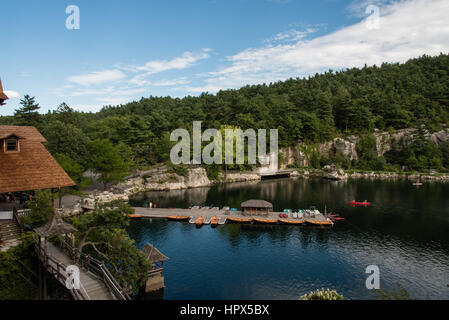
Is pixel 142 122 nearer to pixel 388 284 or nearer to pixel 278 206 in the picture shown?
pixel 278 206

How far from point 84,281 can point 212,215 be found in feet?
84.5

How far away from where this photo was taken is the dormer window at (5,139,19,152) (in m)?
17.5

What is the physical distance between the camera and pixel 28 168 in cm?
1692

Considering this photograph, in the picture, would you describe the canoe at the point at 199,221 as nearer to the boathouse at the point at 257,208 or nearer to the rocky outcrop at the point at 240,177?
the boathouse at the point at 257,208

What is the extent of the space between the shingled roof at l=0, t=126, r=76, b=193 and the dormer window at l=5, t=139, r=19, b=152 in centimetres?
29

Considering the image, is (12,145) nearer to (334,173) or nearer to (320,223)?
(320,223)

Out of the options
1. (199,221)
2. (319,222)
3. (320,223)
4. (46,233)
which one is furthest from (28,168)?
(320,223)

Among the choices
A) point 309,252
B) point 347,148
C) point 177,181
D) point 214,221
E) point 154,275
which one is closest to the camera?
point 154,275

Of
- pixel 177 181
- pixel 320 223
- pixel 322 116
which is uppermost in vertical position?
pixel 322 116

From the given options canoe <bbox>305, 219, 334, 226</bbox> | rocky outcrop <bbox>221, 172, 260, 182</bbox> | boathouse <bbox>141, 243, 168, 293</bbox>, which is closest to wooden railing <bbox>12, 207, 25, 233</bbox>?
boathouse <bbox>141, 243, 168, 293</bbox>

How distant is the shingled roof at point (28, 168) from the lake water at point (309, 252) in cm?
1132

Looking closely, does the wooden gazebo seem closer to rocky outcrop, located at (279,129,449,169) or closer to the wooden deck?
the wooden deck

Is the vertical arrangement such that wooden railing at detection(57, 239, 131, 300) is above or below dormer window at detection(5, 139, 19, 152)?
below

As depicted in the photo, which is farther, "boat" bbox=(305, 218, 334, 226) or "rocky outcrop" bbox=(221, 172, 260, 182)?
"rocky outcrop" bbox=(221, 172, 260, 182)
